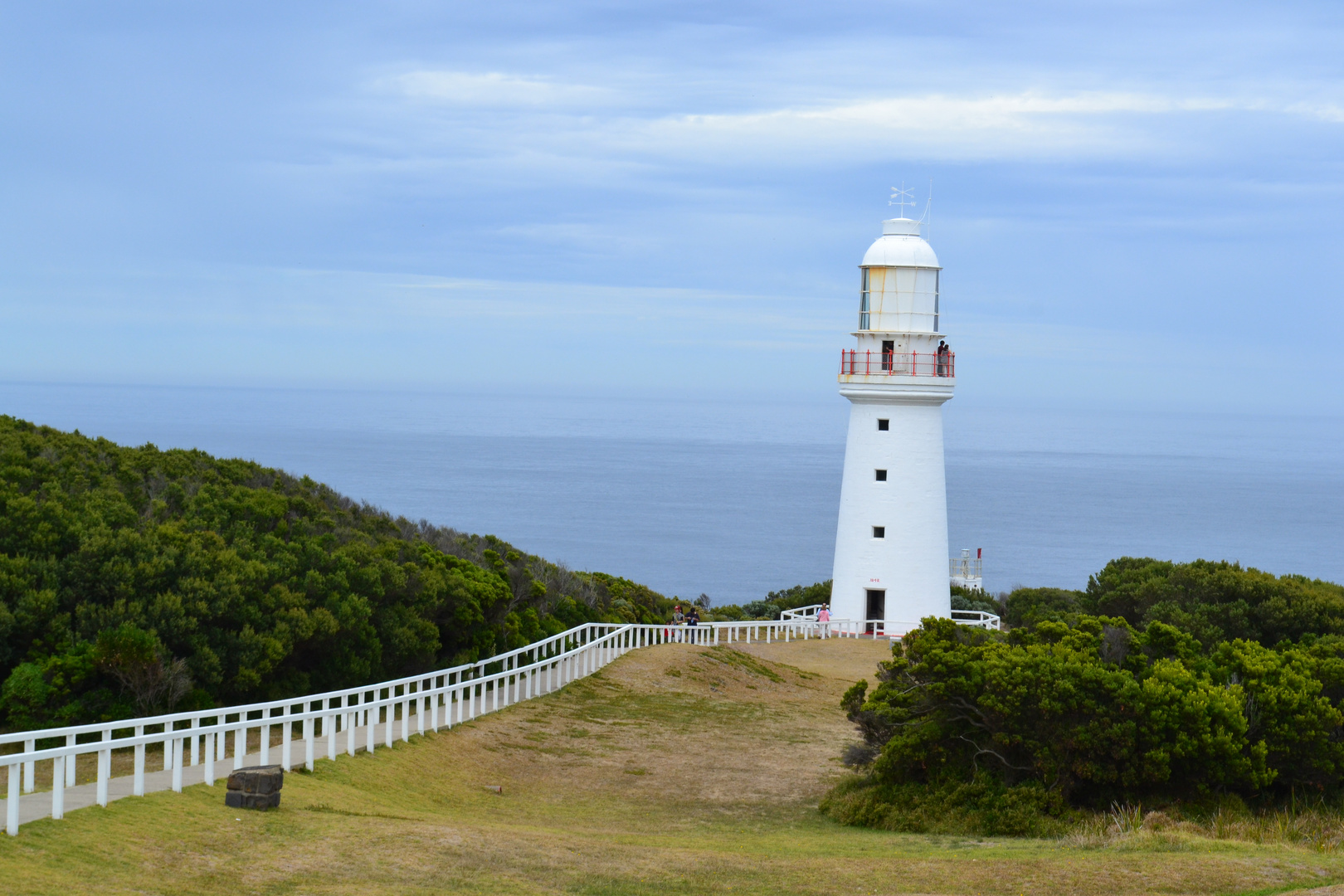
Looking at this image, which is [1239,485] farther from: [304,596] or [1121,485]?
[304,596]

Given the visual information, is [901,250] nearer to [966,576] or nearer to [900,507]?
[900,507]

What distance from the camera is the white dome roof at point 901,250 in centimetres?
3341

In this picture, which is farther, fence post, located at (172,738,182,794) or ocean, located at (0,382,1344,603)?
ocean, located at (0,382,1344,603)

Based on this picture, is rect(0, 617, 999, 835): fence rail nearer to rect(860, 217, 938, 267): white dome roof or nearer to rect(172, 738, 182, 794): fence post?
rect(172, 738, 182, 794): fence post

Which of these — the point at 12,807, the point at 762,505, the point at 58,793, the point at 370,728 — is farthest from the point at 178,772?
the point at 762,505

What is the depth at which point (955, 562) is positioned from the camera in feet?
176

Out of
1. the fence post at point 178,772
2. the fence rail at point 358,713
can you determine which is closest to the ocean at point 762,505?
the fence rail at point 358,713

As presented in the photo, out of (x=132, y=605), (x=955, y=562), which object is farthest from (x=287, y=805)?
(x=955, y=562)

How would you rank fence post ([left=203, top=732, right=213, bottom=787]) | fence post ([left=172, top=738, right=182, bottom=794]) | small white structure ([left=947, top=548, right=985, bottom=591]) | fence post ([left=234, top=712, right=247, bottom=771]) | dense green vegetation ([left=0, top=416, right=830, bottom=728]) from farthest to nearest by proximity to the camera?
small white structure ([left=947, top=548, right=985, bottom=591]) < dense green vegetation ([left=0, top=416, right=830, bottom=728]) < fence post ([left=234, top=712, right=247, bottom=771]) < fence post ([left=203, top=732, right=213, bottom=787]) < fence post ([left=172, top=738, right=182, bottom=794])

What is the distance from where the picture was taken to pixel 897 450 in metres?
32.8

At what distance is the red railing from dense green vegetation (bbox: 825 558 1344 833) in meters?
15.5

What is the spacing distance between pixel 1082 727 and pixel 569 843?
231 inches

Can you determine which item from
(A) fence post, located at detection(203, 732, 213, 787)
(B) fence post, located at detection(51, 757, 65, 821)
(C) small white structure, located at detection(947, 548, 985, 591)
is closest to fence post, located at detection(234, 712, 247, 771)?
(A) fence post, located at detection(203, 732, 213, 787)

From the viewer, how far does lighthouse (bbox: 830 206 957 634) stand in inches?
1289
